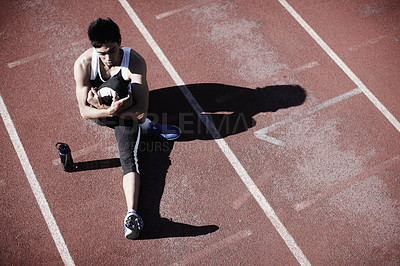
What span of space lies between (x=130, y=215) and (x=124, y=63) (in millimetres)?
2241

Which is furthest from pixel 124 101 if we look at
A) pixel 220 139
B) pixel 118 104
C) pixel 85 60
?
pixel 220 139

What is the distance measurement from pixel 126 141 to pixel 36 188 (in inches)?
67.7

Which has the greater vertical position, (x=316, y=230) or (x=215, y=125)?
(x=215, y=125)

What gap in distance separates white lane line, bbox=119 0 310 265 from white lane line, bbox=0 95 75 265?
9.62 ft

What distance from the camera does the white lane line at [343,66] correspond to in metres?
6.61

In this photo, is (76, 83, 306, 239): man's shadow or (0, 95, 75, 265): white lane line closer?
(0, 95, 75, 265): white lane line

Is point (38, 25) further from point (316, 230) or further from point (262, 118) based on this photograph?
point (316, 230)

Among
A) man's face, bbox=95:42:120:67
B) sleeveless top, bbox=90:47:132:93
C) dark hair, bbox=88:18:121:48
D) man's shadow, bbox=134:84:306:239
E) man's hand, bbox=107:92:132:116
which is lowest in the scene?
man's shadow, bbox=134:84:306:239

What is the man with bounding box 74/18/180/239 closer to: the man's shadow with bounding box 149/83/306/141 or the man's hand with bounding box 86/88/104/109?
the man's hand with bounding box 86/88/104/109

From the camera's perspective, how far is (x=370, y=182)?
19.4 ft

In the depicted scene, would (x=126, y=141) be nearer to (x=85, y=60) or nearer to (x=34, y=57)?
(x=85, y=60)

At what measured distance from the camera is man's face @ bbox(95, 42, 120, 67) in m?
4.82

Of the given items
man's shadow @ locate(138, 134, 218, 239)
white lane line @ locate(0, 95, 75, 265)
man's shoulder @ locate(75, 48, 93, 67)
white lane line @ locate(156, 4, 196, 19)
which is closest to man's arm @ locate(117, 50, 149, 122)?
man's shoulder @ locate(75, 48, 93, 67)

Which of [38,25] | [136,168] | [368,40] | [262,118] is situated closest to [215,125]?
[262,118]
